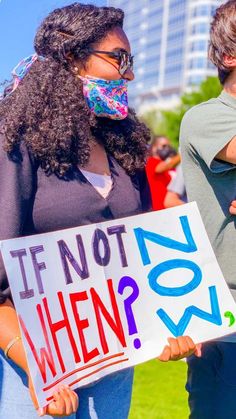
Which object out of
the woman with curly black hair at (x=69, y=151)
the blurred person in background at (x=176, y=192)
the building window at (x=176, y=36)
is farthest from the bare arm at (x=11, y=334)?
the building window at (x=176, y=36)

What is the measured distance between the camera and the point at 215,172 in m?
2.65

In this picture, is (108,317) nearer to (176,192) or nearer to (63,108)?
(63,108)

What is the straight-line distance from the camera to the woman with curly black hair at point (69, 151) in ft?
7.53

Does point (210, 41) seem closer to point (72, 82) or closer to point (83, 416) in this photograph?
point (72, 82)

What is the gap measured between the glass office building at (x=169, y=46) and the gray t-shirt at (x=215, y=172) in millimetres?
117039

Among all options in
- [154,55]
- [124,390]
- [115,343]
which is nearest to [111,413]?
[124,390]

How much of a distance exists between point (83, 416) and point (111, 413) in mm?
92

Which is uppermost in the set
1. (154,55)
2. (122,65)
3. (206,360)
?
(122,65)

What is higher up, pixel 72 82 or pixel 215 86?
pixel 72 82

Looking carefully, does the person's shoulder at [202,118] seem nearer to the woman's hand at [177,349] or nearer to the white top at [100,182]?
the white top at [100,182]

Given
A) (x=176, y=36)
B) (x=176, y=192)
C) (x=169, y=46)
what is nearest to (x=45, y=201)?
(x=176, y=192)

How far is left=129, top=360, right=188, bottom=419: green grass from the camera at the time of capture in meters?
5.00

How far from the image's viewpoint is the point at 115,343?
7.68 ft

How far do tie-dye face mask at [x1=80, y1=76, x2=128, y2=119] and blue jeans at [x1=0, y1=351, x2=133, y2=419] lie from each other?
0.79 meters
